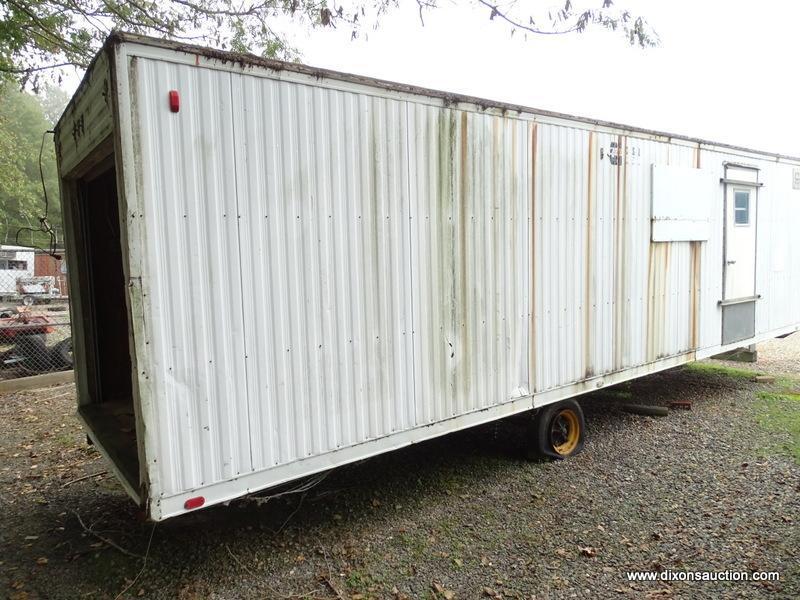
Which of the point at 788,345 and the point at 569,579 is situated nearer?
the point at 569,579

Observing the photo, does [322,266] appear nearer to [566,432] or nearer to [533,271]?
[533,271]

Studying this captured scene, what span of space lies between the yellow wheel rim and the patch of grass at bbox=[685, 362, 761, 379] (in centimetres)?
429

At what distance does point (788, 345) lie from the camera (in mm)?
11281

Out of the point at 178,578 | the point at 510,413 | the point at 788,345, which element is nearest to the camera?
the point at 178,578

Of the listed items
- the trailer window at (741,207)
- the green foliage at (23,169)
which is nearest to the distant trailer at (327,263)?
the trailer window at (741,207)

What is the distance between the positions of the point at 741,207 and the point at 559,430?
3917 millimetres

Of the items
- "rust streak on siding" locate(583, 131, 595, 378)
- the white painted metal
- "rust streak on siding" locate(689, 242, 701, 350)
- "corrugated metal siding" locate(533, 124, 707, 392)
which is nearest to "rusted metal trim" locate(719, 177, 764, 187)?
the white painted metal

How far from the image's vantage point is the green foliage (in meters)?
17.2

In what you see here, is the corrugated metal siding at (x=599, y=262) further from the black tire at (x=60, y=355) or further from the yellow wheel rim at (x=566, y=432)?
the black tire at (x=60, y=355)

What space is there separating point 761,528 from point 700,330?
9.50 feet

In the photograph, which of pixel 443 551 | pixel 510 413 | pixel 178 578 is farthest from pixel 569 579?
pixel 178 578

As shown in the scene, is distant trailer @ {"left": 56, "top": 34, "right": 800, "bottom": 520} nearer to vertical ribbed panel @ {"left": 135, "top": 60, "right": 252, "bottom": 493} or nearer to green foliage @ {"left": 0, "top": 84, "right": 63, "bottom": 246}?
vertical ribbed panel @ {"left": 135, "top": 60, "right": 252, "bottom": 493}

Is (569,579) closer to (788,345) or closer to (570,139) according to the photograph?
(570,139)

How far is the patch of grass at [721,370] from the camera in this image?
784 centimetres
